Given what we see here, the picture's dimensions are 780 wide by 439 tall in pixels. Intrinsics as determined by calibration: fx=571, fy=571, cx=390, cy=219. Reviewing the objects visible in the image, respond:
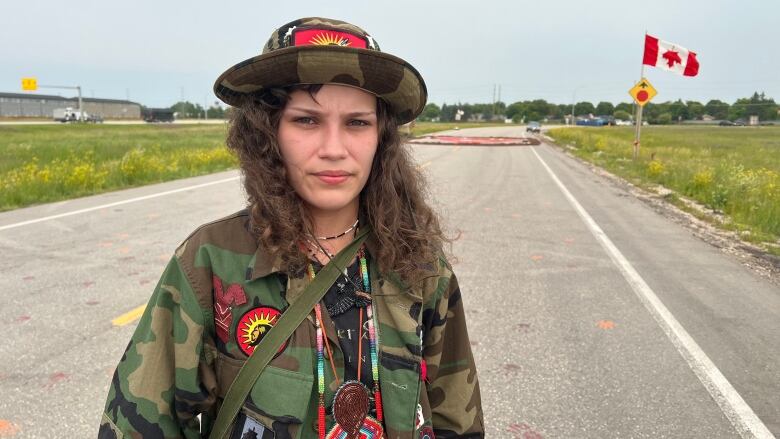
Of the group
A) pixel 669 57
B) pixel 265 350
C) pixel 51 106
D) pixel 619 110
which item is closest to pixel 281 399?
pixel 265 350

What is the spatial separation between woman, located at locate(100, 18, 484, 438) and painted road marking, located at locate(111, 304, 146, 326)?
314 centimetres

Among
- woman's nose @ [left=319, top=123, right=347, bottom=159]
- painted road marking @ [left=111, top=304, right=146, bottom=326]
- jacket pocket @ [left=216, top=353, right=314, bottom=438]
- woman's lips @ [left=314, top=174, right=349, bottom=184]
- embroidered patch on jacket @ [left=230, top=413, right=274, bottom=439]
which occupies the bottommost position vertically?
painted road marking @ [left=111, top=304, right=146, bottom=326]

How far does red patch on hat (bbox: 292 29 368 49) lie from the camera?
1.30 metres

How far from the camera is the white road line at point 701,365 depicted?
300 cm

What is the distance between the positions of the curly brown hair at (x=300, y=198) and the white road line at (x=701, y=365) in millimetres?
2414

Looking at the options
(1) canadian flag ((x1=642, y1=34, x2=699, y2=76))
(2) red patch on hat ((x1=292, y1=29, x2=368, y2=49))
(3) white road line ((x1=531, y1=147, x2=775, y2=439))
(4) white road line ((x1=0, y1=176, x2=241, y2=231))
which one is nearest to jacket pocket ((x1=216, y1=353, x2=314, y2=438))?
(2) red patch on hat ((x1=292, y1=29, x2=368, y2=49))

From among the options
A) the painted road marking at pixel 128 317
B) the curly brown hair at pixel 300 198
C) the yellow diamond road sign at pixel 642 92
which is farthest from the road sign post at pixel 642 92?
the curly brown hair at pixel 300 198

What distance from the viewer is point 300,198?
4.75 feet

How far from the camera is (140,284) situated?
5.06 metres

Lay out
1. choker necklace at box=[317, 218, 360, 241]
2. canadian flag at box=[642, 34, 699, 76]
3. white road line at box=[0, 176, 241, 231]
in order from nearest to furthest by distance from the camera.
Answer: choker necklace at box=[317, 218, 360, 241]
white road line at box=[0, 176, 241, 231]
canadian flag at box=[642, 34, 699, 76]

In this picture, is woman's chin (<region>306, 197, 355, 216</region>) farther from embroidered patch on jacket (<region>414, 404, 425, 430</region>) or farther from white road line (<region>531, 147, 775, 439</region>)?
white road line (<region>531, 147, 775, 439</region>)

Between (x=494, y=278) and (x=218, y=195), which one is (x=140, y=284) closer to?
(x=494, y=278)

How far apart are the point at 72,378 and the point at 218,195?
7405 millimetres

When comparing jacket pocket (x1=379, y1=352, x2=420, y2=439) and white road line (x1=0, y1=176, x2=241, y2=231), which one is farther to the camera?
white road line (x1=0, y1=176, x2=241, y2=231)
